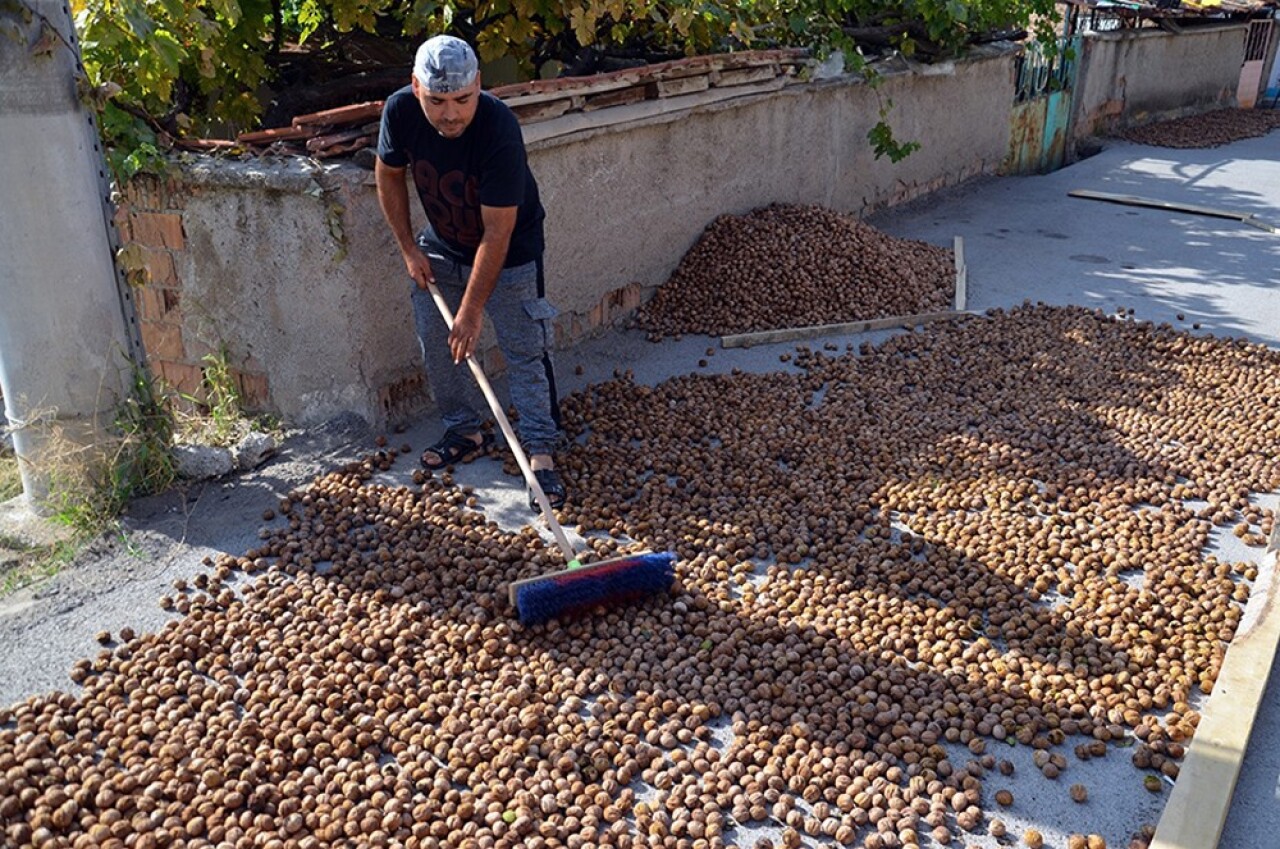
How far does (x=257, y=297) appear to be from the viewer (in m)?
4.88

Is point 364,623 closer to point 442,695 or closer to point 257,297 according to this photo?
→ point 442,695

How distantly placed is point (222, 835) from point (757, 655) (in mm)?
1734

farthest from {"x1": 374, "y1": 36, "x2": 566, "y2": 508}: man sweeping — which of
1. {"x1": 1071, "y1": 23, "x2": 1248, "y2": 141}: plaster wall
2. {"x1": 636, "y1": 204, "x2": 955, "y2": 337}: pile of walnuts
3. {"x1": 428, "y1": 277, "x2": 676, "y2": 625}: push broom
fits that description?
{"x1": 1071, "y1": 23, "x2": 1248, "y2": 141}: plaster wall

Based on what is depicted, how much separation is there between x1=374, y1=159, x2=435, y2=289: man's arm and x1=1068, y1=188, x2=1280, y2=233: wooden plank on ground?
843 cm

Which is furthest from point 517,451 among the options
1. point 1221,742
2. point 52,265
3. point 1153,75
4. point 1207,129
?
point 1153,75

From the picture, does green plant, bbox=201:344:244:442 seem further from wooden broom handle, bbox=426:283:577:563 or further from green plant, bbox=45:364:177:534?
wooden broom handle, bbox=426:283:577:563

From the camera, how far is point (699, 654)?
11.6ft

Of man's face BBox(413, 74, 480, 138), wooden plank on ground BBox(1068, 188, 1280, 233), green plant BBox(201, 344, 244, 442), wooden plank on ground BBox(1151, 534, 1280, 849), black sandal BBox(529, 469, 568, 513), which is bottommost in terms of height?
wooden plank on ground BBox(1151, 534, 1280, 849)

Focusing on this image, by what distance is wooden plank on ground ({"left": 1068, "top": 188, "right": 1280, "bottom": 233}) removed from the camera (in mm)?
9820

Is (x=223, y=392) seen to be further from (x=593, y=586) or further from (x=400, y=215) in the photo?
(x=593, y=586)


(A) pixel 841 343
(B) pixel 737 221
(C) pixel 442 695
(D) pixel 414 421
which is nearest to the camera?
(C) pixel 442 695

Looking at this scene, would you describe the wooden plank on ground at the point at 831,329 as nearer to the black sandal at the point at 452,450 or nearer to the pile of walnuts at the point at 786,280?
the pile of walnuts at the point at 786,280

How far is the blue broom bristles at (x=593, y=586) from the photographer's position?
3570 mm

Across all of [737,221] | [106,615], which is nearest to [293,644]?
[106,615]
